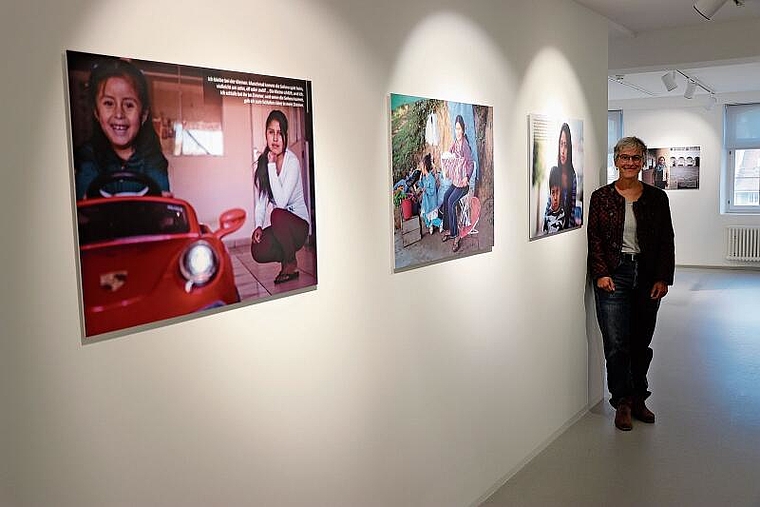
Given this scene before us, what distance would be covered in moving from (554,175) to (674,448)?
1.78 m

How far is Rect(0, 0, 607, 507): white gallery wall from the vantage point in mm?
1752

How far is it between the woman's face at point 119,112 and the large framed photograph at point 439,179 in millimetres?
1220

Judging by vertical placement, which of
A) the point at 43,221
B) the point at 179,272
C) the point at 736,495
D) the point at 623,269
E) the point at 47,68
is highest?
the point at 47,68

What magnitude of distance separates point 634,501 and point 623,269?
5.21 ft

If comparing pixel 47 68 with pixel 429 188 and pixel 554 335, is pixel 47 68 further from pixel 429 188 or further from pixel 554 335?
pixel 554 335

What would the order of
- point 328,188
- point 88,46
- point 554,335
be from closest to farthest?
point 88,46, point 328,188, point 554,335

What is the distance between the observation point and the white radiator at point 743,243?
12266 mm

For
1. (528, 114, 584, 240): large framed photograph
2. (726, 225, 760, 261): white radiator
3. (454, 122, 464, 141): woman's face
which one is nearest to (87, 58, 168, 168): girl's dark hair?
(454, 122, 464, 141): woman's face

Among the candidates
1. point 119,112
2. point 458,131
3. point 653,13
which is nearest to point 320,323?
point 119,112

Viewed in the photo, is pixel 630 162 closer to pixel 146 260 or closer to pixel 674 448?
pixel 674 448

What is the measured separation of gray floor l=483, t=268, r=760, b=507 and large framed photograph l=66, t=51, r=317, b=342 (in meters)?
2.14

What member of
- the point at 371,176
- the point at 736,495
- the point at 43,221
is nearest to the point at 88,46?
the point at 43,221

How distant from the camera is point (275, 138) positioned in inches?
92.8

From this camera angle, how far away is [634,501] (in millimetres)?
3809
